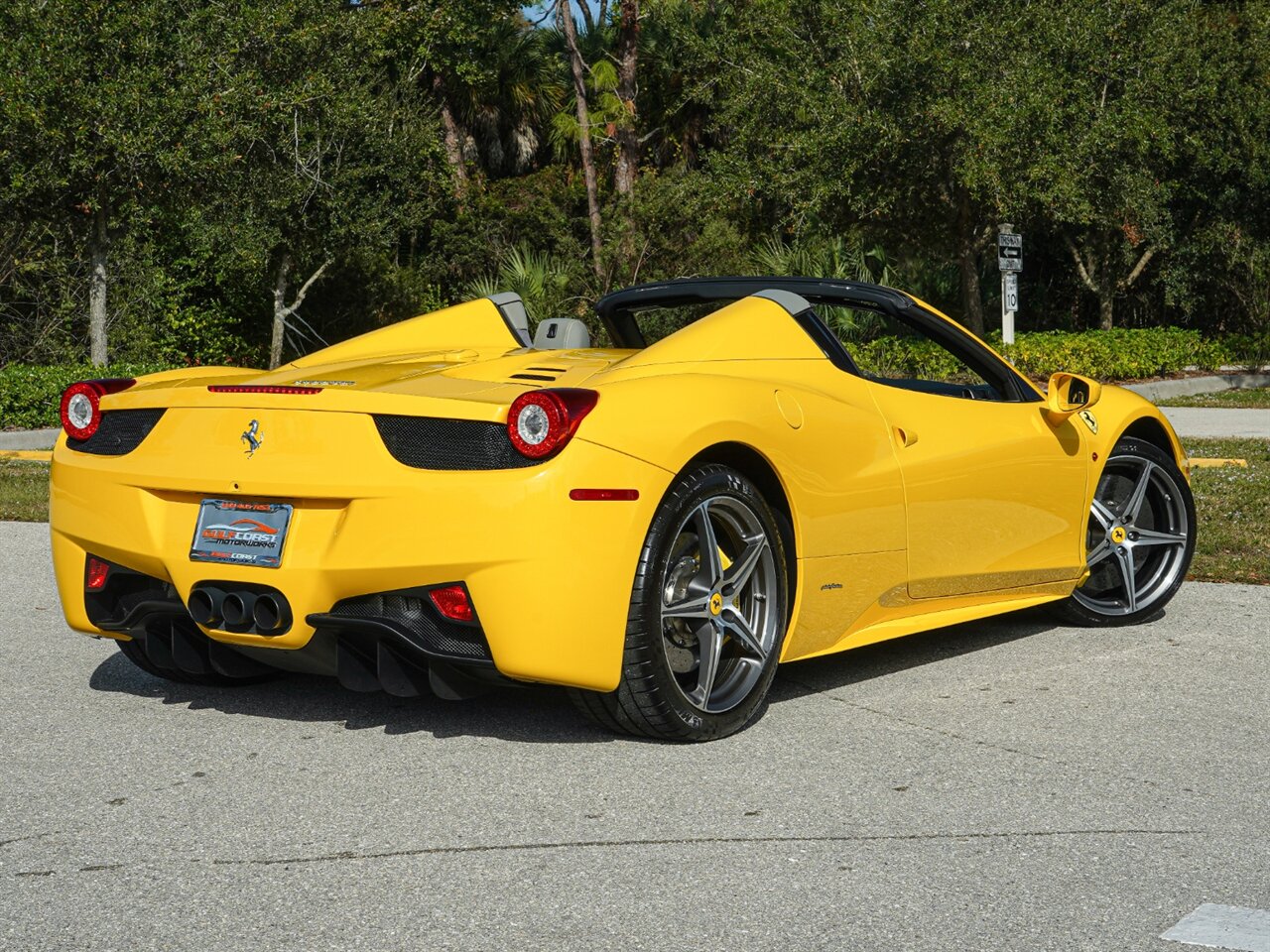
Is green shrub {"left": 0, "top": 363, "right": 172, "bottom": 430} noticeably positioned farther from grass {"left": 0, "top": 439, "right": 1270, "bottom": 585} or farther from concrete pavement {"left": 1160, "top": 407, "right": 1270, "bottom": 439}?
concrete pavement {"left": 1160, "top": 407, "right": 1270, "bottom": 439}

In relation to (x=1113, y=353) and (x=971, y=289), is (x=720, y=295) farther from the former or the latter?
(x=1113, y=353)

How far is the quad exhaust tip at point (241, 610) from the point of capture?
427cm

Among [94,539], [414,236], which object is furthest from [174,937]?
[414,236]

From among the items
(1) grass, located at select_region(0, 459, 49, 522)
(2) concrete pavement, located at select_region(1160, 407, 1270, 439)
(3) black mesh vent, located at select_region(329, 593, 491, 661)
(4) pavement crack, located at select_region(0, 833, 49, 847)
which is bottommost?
(2) concrete pavement, located at select_region(1160, 407, 1270, 439)

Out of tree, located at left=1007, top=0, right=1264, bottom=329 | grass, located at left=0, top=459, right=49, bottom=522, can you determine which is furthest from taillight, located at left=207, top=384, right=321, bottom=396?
tree, located at left=1007, top=0, right=1264, bottom=329

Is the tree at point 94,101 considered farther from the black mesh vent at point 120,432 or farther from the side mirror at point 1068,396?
the side mirror at point 1068,396

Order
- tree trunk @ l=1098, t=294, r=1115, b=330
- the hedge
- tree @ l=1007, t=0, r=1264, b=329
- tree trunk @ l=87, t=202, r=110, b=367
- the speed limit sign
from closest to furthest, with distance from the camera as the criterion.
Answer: tree trunk @ l=87, t=202, r=110, b=367, the speed limit sign, tree @ l=1007, t=0, r=1264, b=329, the hedge, tree trunk @ l=1098, t=294, r=1115, b=330

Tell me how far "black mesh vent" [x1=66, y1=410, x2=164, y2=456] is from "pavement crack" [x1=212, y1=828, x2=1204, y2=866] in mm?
1657

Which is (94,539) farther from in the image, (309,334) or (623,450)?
(309,334)

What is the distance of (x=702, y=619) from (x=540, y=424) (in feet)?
2.73

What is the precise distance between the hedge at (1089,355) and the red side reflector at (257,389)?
15204 millimetres

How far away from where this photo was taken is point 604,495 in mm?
4141

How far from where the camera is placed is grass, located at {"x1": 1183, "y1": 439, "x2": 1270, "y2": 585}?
7586 mm

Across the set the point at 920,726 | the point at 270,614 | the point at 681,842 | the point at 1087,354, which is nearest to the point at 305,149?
the point at 1087,354
